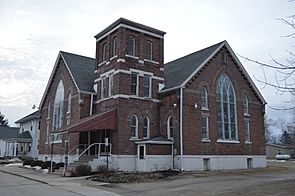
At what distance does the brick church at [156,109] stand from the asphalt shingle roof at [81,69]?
15 cm

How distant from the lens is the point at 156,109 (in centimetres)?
3112

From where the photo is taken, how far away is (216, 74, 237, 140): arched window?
105 feet

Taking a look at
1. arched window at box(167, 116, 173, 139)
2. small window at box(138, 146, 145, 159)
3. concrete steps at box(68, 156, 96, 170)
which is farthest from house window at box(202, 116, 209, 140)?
concrete steps at box(68, 156, 96, 170)

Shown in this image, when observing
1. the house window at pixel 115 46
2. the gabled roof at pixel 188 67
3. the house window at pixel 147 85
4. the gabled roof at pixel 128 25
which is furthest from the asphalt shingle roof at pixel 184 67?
the house window at pixel 115 46

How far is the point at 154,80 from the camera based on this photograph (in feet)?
103

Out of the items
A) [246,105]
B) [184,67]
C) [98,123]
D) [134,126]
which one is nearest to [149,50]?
[184,67]

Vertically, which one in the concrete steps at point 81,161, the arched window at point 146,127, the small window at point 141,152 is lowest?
the concrete steps at point 81,161

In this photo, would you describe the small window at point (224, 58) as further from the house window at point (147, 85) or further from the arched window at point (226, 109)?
the house window at point (147, 85)

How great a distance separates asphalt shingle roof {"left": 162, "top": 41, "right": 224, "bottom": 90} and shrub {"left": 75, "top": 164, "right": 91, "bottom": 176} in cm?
987

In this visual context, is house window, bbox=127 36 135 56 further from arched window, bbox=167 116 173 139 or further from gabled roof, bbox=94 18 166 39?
arched window, bbox=167 116 173 139

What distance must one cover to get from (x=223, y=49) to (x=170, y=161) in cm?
1189

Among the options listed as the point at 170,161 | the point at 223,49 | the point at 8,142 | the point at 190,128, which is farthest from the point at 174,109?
the point at 8,142

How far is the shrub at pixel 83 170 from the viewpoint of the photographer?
25.8 m

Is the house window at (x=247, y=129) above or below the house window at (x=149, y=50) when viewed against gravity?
below
